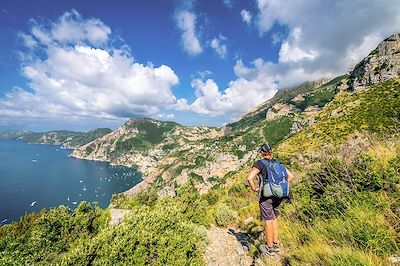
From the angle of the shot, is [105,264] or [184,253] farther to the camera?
[184,253]

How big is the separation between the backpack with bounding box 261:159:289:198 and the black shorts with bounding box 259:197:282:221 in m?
0.23

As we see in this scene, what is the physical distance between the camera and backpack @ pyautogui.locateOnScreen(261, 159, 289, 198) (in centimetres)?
668

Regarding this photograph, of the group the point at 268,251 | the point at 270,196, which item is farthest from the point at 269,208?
the point at 268,251

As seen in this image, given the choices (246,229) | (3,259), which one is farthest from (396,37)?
(3,259)

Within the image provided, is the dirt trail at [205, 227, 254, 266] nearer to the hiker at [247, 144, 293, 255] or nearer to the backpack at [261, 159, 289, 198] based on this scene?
the hiker at [247, 144, 293, 255]

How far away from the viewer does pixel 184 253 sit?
7.70 meters

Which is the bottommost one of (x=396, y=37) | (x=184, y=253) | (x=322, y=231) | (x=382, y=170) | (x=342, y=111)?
(x=184, y=253)

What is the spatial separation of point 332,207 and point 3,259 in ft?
31.5

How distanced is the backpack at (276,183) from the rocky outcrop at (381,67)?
10484cm

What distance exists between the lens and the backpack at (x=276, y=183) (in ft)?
21.9

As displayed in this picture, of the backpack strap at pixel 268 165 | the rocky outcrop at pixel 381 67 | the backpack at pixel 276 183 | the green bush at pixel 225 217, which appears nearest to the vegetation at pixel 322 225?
the green bush at pixel 225 217

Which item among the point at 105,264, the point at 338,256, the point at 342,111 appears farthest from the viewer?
the point at 342,111

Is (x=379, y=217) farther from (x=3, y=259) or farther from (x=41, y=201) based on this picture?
(x=41, y=201)

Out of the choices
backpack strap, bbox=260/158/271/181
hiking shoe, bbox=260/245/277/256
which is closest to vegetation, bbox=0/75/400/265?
hiking shoe, bbox=260/245/277/256
